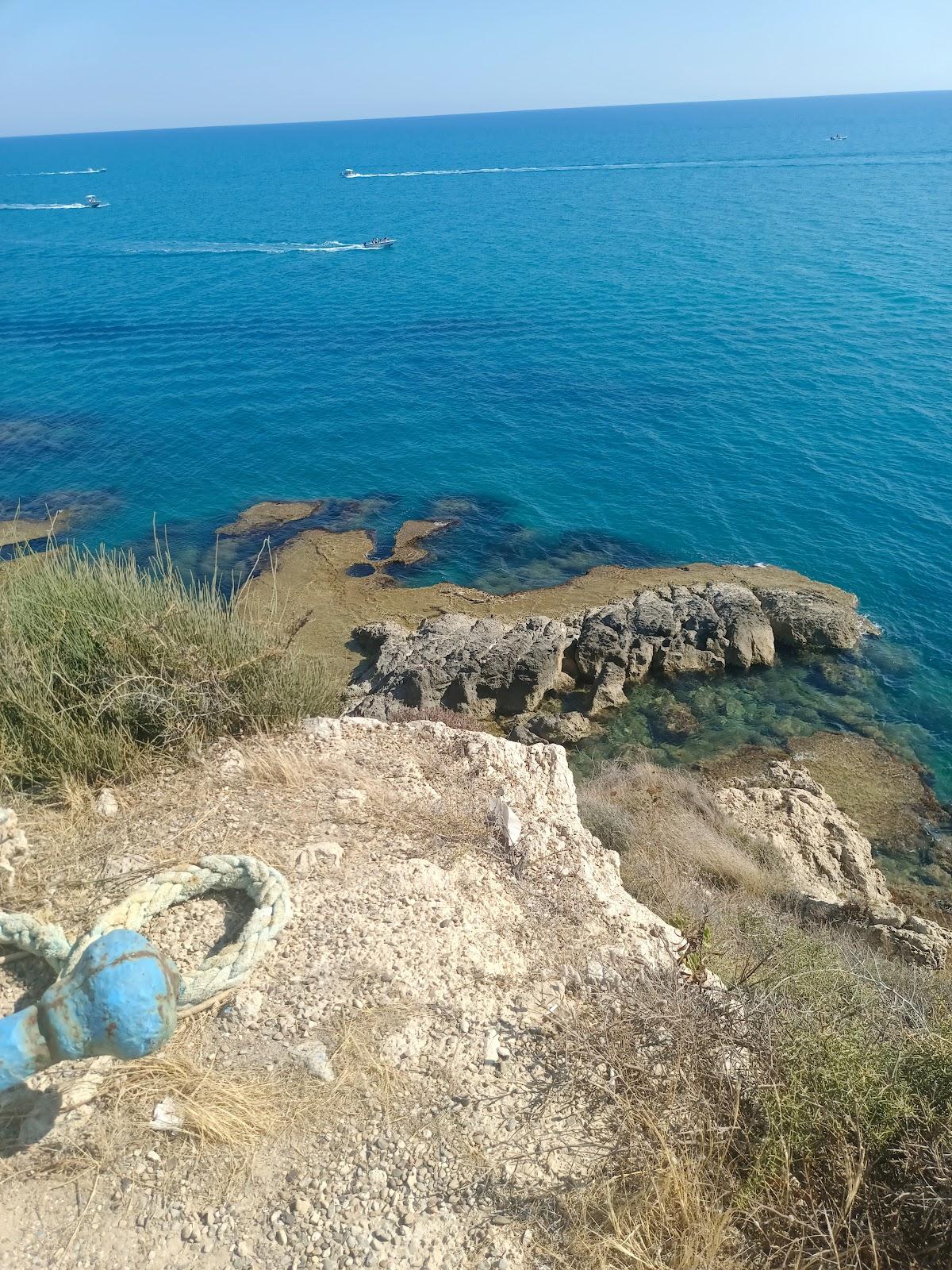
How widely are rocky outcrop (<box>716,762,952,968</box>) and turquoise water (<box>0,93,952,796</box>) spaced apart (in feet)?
11.2

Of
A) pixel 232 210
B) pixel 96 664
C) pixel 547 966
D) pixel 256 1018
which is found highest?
pixel 232 210

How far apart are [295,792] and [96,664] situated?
2168mm

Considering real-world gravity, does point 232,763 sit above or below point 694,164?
below

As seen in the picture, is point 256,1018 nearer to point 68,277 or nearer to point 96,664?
point 96,664

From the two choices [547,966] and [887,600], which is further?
[887,600]

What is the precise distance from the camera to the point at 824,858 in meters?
11.4

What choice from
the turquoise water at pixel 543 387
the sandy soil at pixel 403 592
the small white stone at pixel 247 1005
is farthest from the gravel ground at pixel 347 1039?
the sandy soil at pixel 403 592

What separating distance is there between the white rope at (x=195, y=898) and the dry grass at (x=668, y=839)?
3.86 meters

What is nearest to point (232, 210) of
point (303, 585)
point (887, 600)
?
point (303, 585)

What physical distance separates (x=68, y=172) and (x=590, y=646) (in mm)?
166930

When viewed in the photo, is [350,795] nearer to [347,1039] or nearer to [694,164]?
[347,1039]

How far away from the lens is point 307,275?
170 feet

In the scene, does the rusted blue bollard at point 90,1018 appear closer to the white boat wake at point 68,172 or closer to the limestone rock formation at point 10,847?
the limestone rock formation at point 10,847

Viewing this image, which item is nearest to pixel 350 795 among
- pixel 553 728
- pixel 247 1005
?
pixel 247 1005
